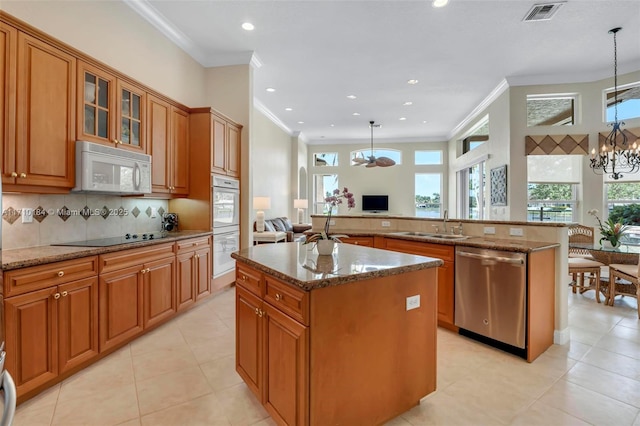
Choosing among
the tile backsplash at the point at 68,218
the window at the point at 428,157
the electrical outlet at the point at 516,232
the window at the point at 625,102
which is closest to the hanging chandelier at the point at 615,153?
the window at the point at 625,102

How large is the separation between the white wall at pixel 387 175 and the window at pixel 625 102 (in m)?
4.66

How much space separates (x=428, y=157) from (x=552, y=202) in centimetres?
467

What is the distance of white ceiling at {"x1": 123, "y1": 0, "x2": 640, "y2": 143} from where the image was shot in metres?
3.37

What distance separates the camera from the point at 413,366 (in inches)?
70.9

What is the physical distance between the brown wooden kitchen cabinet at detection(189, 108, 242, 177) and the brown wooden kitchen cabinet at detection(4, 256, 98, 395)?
1892 millimetres

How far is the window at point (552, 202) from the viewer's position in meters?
5.37

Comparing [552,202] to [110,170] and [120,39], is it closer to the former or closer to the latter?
[110,170]

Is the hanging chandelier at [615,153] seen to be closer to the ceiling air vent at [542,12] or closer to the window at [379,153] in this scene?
the ceiling air vent at [542,12]

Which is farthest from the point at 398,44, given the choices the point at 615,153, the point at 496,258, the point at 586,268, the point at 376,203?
the point at 376,203

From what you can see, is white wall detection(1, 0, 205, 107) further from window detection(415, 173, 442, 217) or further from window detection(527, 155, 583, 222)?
window detection(415, 173, 442, 217)

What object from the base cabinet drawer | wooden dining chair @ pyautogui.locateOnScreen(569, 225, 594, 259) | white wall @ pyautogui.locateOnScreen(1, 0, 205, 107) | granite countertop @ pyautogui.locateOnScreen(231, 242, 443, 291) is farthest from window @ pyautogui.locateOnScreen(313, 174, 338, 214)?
the base cabinet drawer

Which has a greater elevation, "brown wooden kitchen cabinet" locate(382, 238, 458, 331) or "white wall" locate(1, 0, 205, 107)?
"white wall" locate(1, 0, 205, 107)

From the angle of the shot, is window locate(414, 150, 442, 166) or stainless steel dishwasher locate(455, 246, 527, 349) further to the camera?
window locate(414, 150, 442, 166)

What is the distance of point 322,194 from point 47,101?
27.6 feet
